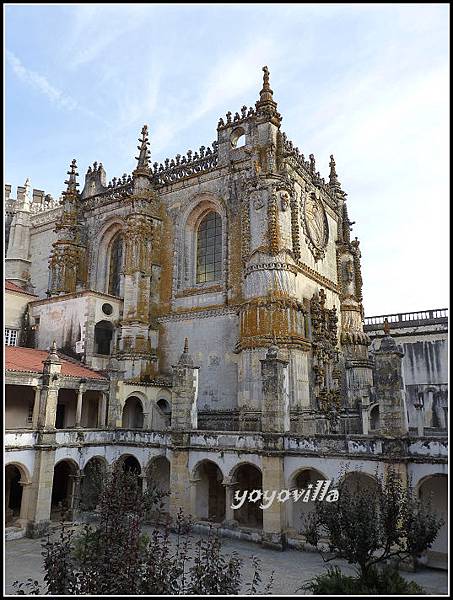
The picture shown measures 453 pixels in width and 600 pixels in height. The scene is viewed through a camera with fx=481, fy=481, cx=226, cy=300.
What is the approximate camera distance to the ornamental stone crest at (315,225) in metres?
29.2

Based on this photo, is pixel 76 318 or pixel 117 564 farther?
pixel 76 318

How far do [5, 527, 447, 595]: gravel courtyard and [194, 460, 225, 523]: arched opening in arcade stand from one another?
2849 millimetres

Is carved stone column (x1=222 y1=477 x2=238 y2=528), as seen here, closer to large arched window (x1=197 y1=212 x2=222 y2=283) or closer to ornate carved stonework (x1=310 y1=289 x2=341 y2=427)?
ornate carved stonework (x1=310 y1=289 x2=341 y2=427)

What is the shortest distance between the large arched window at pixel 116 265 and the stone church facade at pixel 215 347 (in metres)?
0.13

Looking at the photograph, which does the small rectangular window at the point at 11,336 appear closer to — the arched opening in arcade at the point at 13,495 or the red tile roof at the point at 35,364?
the red tile roof at the point at 35,364

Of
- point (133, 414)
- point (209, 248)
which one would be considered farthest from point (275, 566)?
point (209, 248)

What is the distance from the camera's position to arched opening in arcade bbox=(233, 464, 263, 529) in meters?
21.4

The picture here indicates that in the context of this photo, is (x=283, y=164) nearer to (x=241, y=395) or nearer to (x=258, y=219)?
(x=258, y=219)

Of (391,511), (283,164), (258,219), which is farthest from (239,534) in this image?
(283,164)

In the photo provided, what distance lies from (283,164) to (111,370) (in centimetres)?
1441

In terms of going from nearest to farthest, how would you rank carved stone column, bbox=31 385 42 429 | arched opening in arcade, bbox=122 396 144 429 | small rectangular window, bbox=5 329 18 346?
carved stone column, bbox=31 385 42 429
arched opening in arcade, bbox=122 396 144 429
small rectangular window, bbox=5 329 18 346

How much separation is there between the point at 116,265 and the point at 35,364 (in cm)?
1171

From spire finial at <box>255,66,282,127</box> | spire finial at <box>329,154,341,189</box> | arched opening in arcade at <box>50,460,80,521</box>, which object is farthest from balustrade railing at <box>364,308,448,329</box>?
arched opening in arcade at <box>50,460,80,521</box>

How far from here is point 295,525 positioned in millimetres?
19453
